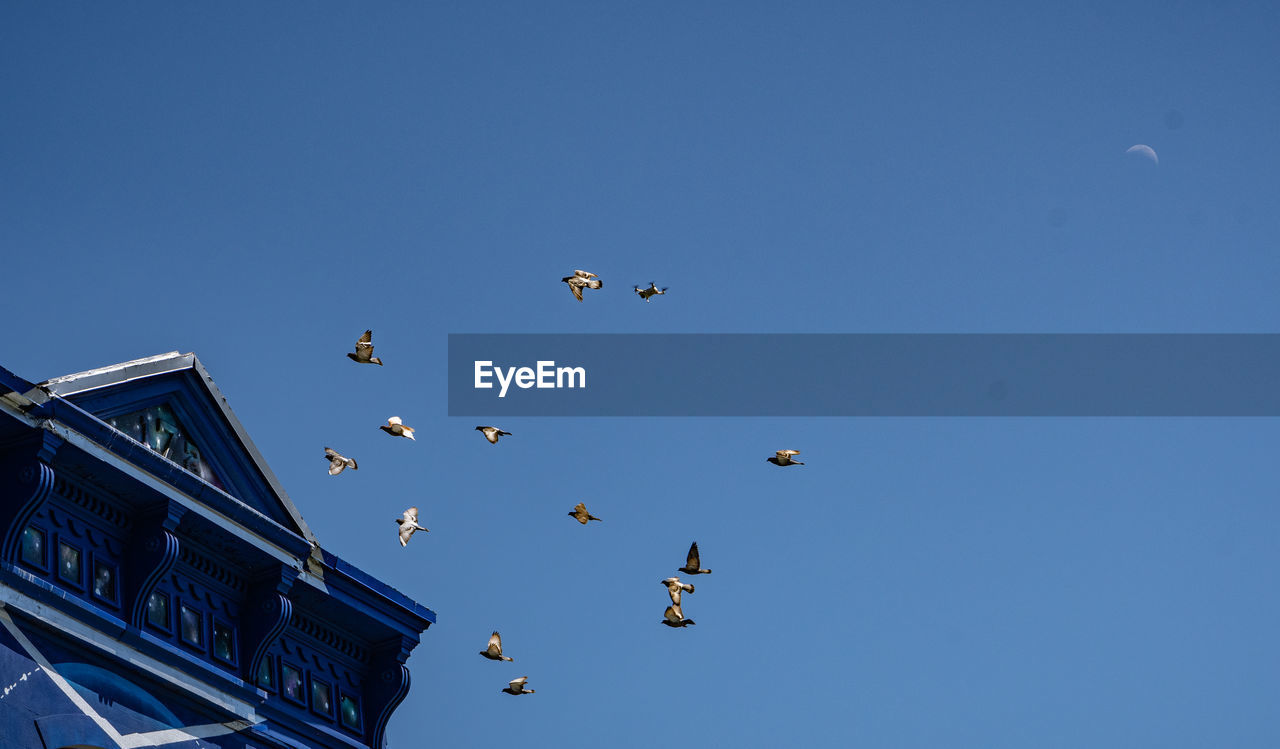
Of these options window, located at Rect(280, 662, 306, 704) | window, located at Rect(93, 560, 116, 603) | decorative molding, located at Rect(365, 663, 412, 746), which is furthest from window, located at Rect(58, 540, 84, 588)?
decorative molding, located at Rect(365, 663, 412, 746)

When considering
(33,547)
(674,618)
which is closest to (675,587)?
(674,618)

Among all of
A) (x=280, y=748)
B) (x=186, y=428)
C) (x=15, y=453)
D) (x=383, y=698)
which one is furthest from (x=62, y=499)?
(x=383, y=698)

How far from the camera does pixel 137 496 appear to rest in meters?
21.2

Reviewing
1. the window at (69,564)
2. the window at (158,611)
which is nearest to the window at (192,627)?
the window at (158,611)

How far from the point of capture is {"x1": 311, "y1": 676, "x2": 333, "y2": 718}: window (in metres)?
24.1

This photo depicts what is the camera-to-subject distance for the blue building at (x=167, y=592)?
63.6 ft

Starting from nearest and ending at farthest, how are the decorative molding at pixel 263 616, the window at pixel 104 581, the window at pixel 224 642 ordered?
the window at pixel 104 581, the window at pixel 224 642, the decorative molding at pixel 263 616

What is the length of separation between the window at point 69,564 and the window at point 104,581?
0.85ft

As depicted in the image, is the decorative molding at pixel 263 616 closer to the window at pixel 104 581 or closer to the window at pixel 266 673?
the window at pixel 266 673

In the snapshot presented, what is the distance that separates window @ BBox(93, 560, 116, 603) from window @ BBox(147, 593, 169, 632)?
1.67ft

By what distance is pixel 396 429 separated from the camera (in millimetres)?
24359

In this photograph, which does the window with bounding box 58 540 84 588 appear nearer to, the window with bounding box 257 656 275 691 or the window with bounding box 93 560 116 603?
the window with bounding box 93 560 116 603

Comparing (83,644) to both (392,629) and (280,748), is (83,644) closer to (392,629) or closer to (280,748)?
(280,748)

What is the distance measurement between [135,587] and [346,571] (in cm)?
400
